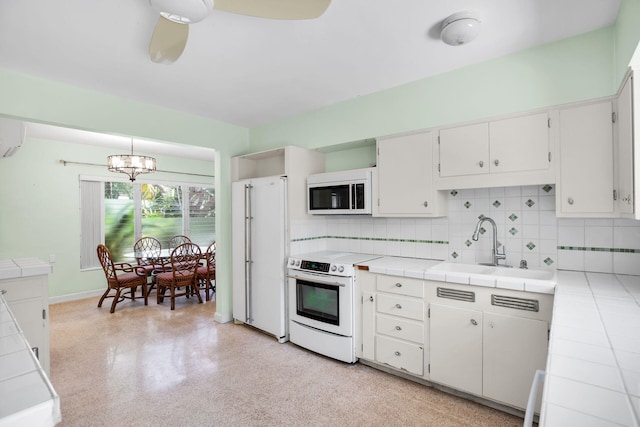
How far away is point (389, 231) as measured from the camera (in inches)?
125

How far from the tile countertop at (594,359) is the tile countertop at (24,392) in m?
1.00

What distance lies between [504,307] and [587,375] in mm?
1332

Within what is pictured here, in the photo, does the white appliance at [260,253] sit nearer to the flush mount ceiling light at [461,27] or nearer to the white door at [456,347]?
the white door at [456,347]

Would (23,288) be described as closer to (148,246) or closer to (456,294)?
(456,294)

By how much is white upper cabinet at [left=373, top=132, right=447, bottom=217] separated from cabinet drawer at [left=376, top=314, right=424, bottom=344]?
A: 873 millimetres

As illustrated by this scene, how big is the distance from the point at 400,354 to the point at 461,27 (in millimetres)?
2307

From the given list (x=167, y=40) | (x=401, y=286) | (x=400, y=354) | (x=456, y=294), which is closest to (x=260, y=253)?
(x=401, y=286)

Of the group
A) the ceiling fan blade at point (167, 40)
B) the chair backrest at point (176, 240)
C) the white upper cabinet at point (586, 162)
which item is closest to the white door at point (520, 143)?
the white upper cabinet at point (586, 162)

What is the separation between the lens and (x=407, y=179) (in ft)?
8.86

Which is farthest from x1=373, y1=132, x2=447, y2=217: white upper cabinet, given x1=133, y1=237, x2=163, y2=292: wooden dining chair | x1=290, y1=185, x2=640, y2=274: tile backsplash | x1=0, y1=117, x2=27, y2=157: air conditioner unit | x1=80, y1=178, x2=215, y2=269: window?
x1=80, y1=178, x2=215, y2=269: window

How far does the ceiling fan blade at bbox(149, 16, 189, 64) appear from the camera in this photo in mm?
1673

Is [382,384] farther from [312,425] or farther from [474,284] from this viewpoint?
[474,284]

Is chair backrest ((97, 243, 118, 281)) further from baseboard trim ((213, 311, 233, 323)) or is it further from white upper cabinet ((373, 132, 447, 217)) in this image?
white upper cabinet ((373, 132, 447, 217))

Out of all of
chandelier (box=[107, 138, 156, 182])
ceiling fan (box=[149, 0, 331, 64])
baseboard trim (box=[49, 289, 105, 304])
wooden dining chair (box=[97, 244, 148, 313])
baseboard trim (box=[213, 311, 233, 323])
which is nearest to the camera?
ceiling fan (box=[149, 0, 331, 64])
